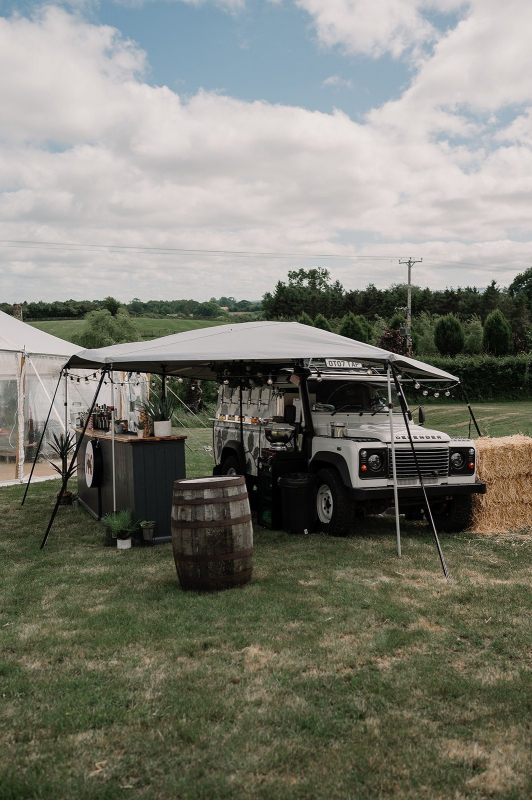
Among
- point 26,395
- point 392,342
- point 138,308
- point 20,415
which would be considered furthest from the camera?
point 138,308

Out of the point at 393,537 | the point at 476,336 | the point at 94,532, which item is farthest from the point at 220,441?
the point at 476,336

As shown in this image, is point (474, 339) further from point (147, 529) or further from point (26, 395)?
point (147, 529)

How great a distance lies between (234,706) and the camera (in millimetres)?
3914

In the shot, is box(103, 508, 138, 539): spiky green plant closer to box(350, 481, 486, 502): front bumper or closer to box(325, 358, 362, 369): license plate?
box(350, 481, 486, 502): front bumper

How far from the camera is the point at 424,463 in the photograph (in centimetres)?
839

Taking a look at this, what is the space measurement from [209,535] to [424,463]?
340 centimetres

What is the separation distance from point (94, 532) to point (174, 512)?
342cm

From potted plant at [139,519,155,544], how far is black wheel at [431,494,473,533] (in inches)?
141

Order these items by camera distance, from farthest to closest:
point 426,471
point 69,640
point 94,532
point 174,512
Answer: point 94,532 < point 426,471 < point 174,512 < point 69,640

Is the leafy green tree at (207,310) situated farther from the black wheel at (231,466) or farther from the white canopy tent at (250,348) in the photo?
the white canopy tent at (250,348)

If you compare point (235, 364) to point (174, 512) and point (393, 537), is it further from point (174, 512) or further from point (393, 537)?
point (174, 512)

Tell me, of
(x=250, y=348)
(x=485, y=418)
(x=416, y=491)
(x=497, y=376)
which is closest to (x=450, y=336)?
(x=497, y=376)

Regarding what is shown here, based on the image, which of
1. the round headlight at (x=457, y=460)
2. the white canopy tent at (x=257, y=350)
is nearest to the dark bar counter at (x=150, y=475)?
the white canopy tent at (x=257, y=350)

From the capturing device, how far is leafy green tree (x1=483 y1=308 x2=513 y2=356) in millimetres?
35969
